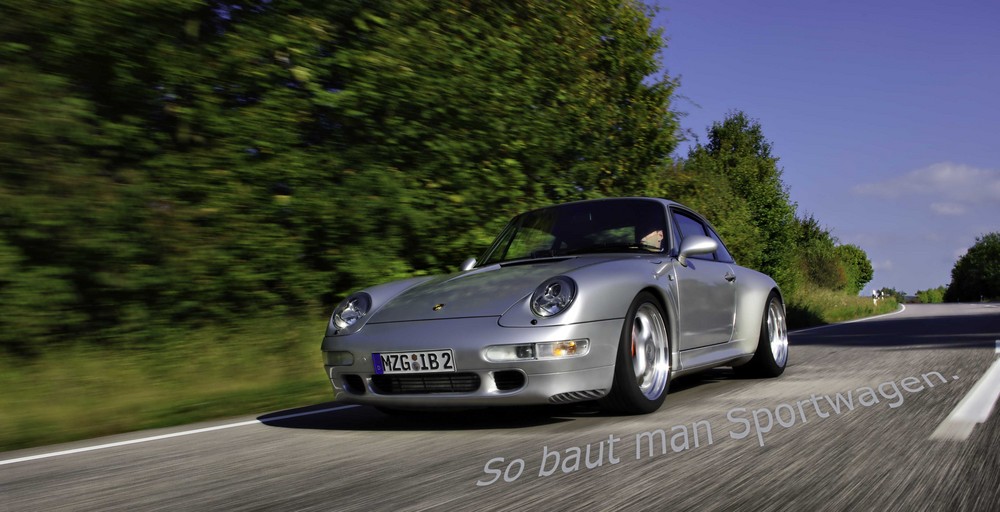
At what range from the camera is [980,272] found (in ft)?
371

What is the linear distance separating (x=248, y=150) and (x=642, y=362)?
402 centimetres

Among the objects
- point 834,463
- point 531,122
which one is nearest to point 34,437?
point 834,463

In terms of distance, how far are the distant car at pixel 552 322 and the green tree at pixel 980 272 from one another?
11532 centimetres

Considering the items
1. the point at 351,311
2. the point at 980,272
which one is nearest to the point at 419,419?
the point at 351,311

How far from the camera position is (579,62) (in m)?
11.6

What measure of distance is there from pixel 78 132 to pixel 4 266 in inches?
41.4

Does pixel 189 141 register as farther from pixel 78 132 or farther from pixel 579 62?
pixel 579 62

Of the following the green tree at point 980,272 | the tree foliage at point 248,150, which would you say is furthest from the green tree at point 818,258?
the green tree at point 980,272

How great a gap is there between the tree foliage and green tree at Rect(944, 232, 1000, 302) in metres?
113

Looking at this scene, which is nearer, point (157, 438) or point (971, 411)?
point (971, 411)

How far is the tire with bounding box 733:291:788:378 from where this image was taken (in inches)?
269

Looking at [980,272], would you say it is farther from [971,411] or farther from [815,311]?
[971,411]

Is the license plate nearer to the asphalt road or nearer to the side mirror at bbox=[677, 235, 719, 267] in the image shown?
the asphalt road

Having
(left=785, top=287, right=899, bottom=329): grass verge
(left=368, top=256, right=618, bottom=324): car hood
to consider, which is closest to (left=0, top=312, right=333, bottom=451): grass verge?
(left=368, top=256, right=618, bottom=324): car hood
